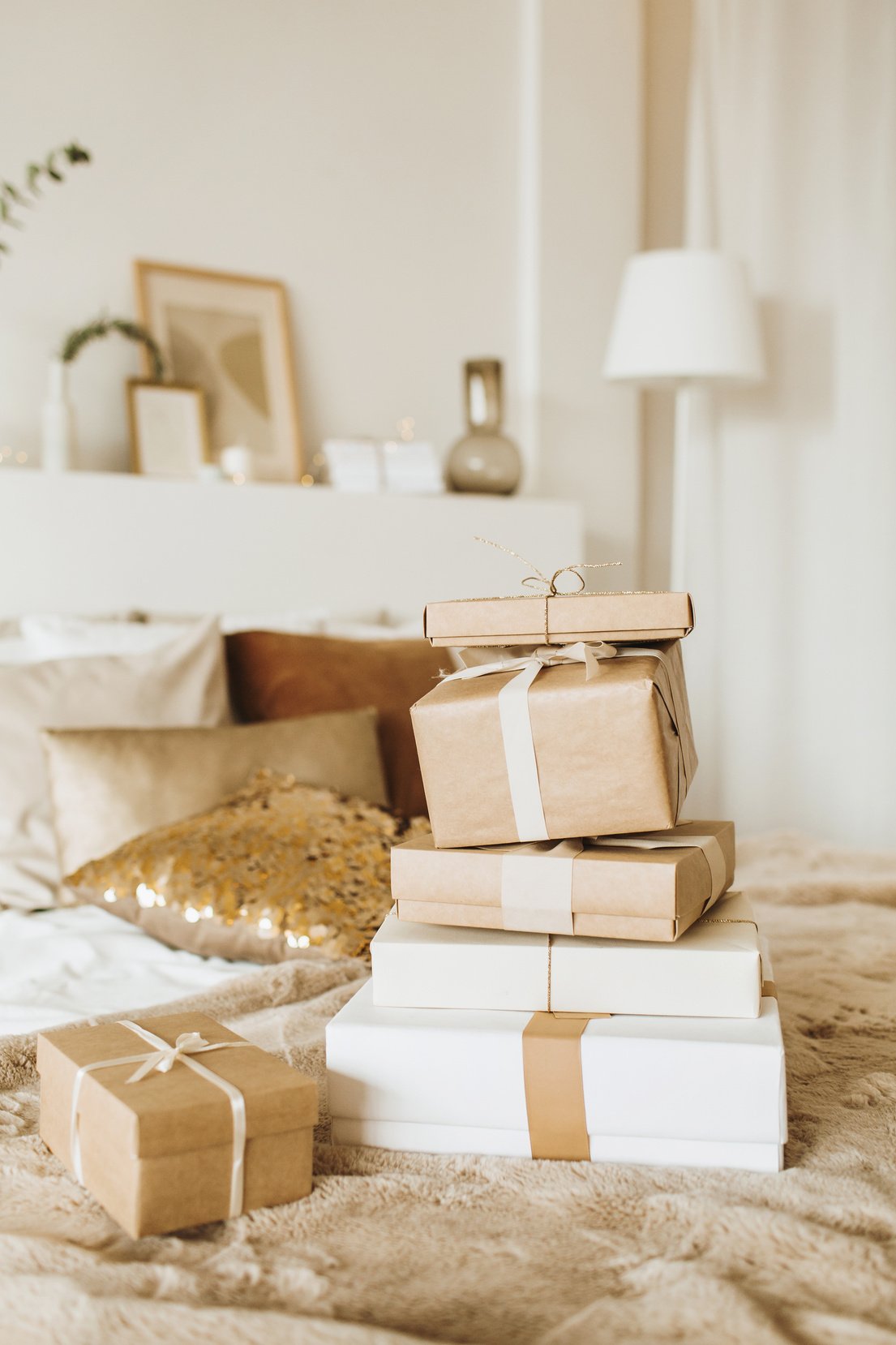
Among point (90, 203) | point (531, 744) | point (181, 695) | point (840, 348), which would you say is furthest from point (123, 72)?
point (531, 744)

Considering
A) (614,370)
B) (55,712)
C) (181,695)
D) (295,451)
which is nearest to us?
(55,712)

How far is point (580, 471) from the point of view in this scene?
344 cm

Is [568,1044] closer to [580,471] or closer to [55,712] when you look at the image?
[55,712]

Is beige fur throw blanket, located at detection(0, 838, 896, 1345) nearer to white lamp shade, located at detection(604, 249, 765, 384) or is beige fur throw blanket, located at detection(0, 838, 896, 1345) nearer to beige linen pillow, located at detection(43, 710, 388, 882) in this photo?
beige linen pillow, located at detection(43, 710, 388, 882)

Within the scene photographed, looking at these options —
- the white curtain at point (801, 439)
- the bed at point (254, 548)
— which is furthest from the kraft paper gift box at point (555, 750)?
the white curtain at point (801, 439)

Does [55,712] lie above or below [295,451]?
below

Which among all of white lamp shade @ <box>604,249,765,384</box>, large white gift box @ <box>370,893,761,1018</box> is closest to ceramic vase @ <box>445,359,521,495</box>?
white lamp shade @ <box>604,249,765,384</box>

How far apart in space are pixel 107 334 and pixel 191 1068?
2154 mm

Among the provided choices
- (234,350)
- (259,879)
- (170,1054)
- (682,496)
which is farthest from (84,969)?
(682,496)

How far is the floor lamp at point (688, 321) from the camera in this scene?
9.74ft

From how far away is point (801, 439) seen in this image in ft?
10.7

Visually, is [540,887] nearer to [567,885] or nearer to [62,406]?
[567,885]

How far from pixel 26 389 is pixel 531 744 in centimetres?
200

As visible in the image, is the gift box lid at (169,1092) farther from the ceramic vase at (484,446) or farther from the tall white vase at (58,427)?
the ceramic vase at (484,446)
